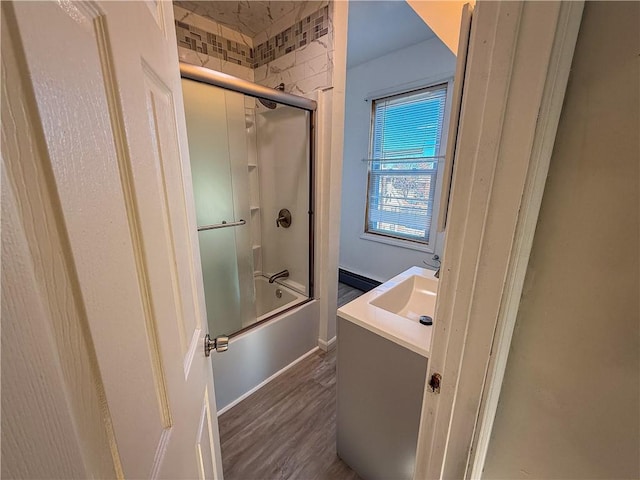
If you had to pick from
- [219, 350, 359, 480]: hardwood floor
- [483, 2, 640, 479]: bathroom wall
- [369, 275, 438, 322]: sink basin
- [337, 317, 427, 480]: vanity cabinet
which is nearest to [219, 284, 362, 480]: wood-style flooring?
[219, 350, 359, 480]: hardwood floor

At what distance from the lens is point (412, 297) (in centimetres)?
136

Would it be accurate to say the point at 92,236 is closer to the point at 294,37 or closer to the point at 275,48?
the point at 294,37

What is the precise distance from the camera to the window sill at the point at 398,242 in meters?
2.74

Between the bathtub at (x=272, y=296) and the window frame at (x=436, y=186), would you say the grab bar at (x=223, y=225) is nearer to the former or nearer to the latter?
the bathtub at (x=272, y=296)

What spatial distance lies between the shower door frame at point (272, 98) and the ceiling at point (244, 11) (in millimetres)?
548

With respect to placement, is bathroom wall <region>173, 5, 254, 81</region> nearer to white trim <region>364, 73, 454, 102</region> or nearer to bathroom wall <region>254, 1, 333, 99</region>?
bathroom wall <region>254, 1, 333, 99</region>

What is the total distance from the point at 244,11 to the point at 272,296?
2102 millimetres

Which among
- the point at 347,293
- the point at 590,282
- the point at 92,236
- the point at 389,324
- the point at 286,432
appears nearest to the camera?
the point at 92,236

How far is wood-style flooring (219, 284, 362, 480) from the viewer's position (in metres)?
1.29

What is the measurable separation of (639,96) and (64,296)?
76 centimetres

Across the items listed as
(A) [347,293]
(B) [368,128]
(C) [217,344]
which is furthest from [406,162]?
(C) [217,344]

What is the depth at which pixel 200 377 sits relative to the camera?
725 millimetres

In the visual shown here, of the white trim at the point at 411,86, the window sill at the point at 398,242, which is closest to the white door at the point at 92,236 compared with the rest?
the white trim at the point at 411,86

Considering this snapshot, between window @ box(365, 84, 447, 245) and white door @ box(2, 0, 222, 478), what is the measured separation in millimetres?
2500
